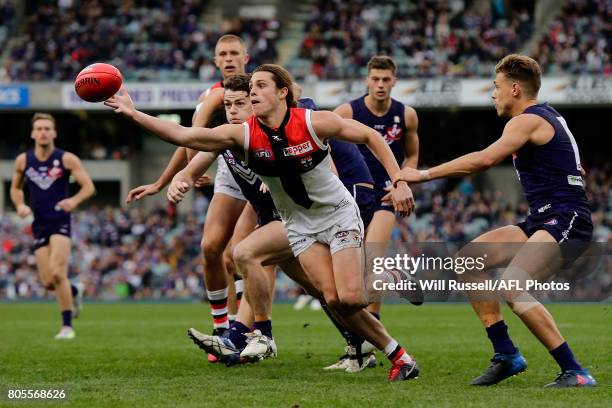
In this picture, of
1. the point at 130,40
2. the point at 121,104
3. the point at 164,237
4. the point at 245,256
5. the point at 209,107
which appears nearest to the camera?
the point at 121,104

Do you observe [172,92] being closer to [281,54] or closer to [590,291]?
[281,54]

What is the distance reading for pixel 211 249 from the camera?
368 inches

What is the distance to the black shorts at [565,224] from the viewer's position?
7179mm

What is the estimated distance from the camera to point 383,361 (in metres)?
9.45

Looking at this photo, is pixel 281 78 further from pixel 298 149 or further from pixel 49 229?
pixel 49 229

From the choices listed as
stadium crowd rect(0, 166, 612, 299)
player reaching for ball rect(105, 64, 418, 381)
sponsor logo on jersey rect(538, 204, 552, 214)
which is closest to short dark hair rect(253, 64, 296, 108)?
player reaching for ball rect(105, 64, 418, 381)

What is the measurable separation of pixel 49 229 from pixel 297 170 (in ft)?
21.5

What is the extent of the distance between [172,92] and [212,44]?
2826 millimetres

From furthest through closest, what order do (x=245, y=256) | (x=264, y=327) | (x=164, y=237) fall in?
1. (x=164, y=237)
2. (x=264, y=327)
3. (x=245, y=256)

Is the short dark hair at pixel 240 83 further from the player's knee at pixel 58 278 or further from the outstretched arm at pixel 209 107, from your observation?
the player's knee at pixel 58 278

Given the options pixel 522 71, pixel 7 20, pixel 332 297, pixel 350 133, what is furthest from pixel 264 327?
pixel 7 20

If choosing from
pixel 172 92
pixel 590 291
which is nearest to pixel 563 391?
pixel 590 291

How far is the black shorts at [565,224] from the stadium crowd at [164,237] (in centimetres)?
1898

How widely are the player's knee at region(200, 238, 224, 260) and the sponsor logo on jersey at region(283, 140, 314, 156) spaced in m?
2.15
